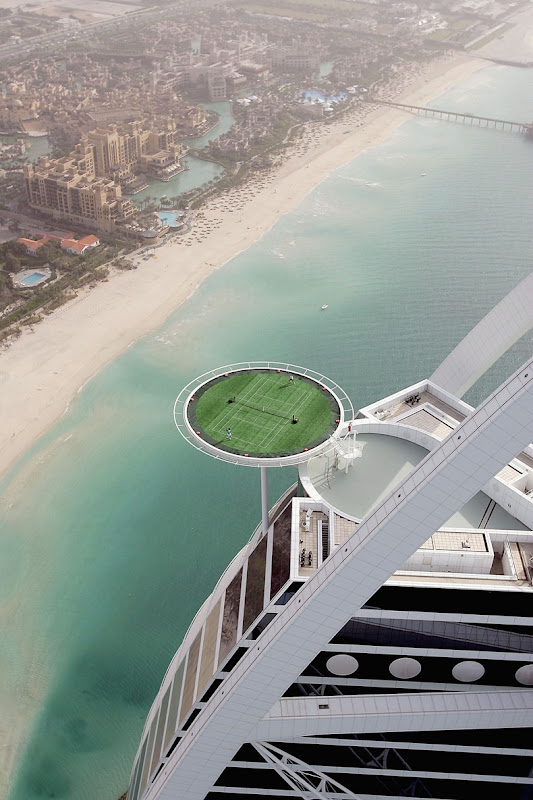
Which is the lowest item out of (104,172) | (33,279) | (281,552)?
(33,279)

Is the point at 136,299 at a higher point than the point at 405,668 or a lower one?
lower

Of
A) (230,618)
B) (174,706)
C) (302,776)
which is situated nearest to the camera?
(302,776)

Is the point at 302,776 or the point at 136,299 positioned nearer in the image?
the point at 302,776

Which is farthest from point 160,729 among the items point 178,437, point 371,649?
point 178,437

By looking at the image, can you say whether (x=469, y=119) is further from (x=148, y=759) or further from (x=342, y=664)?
(x=342, y=664)

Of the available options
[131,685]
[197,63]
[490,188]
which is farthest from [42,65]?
[131,685]

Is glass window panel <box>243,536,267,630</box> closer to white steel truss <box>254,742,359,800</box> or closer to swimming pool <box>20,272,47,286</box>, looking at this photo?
white steel truss <box>254,742,359,800</box>

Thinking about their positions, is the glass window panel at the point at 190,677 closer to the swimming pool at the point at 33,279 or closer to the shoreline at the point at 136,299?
the shoreline at the point at 136,299
